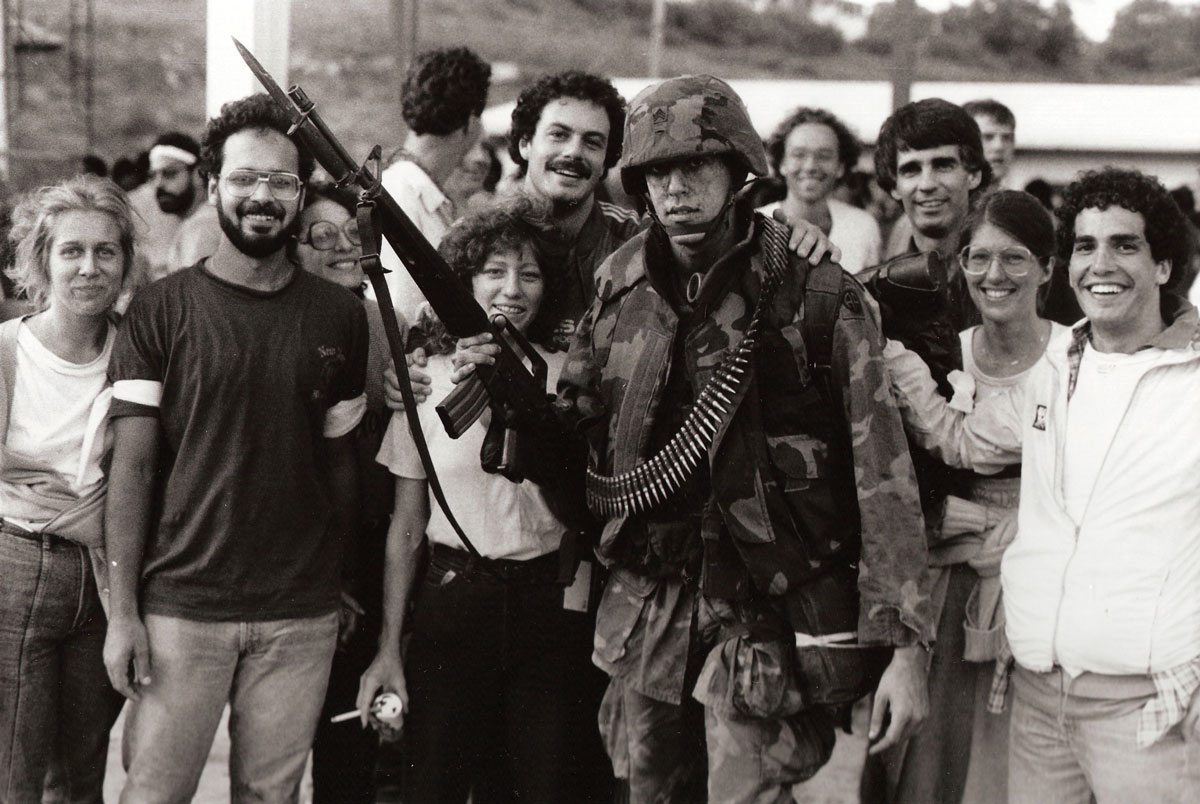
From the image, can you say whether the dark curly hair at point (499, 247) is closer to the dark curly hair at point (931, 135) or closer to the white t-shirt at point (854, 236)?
the dark curly hair at point (931, 135)

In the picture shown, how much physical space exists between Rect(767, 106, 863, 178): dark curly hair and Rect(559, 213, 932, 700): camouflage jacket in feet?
9.01

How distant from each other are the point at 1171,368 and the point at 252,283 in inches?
98.7

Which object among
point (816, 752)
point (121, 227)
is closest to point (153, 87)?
point (121, 227)

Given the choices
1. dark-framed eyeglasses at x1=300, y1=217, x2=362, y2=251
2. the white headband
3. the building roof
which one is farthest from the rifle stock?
the building roof

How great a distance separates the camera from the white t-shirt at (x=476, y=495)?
388cm

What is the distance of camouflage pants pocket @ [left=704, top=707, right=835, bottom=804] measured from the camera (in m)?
3.32

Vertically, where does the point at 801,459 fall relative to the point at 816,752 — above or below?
above

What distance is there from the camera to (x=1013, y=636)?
12.0 feet

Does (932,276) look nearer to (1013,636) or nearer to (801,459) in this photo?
(801,459)

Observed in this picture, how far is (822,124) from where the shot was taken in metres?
6.12

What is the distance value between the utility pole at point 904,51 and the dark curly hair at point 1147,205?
3132 mm

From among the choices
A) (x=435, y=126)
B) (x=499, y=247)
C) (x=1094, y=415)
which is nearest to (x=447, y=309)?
(x=499, y=247)

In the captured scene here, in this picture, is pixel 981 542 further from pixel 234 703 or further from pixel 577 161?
pixel 234 703

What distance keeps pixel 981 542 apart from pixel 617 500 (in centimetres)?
122
